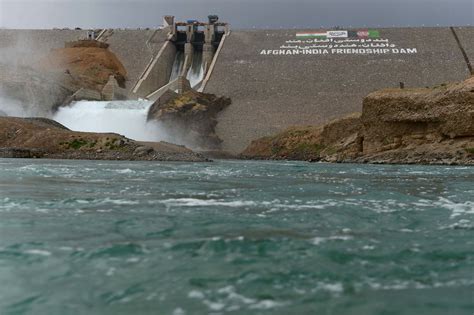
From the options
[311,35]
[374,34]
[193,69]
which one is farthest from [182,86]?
[374,34]

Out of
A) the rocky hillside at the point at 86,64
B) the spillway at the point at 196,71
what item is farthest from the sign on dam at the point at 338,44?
the rocky hillside at the point at 86,64

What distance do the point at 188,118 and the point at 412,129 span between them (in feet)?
70.8

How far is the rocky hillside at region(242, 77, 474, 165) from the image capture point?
101ft

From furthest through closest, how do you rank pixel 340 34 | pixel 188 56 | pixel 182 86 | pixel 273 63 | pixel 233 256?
1. pixel 340 34
2. pixel 188 56
3. pixel 273 63
4. pixel 182 86
5. pixel 233 256

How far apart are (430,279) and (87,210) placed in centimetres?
607

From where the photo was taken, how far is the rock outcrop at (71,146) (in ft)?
109

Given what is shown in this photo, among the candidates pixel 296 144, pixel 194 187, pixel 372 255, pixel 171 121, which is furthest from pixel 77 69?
pixel 372 255

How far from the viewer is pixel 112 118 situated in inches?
1938

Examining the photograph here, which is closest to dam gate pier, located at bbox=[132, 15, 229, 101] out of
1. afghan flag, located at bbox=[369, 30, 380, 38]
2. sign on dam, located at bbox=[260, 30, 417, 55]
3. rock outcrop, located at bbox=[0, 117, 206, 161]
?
sign on dam, located at bbox=[260, 30, 417, 55]

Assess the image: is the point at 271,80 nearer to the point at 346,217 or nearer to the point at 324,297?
the point at 346,217

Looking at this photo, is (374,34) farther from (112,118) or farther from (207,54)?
(112,118)

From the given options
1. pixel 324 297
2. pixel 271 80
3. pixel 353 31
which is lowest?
pixel 324 297

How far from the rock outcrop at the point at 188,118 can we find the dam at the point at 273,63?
1111 mm

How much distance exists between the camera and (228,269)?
6.04 metres
